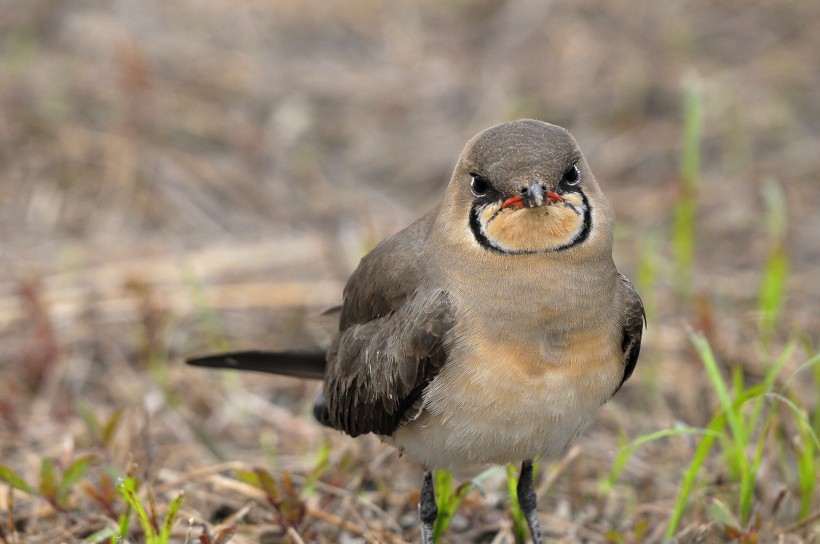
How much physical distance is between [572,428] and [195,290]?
2517mm

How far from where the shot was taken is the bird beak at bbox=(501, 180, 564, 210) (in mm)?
3373

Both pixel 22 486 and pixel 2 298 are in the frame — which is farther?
pixel 2 298

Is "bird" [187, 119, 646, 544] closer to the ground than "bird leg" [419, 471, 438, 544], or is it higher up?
higher up

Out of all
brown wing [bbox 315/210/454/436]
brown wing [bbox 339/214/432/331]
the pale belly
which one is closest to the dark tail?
brown wing [bbox 315/210/454/436]

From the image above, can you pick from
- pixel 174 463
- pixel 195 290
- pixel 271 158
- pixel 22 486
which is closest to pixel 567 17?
pixel 271 158

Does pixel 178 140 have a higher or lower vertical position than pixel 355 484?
higher

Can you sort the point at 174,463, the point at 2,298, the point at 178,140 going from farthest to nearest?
the point at 178,140 < the point at 2,298 < the point at 174,463

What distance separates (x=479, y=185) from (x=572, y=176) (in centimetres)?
29

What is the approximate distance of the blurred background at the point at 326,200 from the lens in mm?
4941

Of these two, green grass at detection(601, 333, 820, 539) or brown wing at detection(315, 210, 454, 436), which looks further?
green grass at detection(601, 333, 820, 539)

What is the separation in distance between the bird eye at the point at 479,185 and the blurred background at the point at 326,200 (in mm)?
1137

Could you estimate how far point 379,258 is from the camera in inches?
158

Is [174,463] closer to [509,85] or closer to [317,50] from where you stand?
[509,85]

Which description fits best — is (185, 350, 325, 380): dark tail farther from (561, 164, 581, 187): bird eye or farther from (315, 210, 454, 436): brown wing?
(561, 164, 581, 187): bird eye
